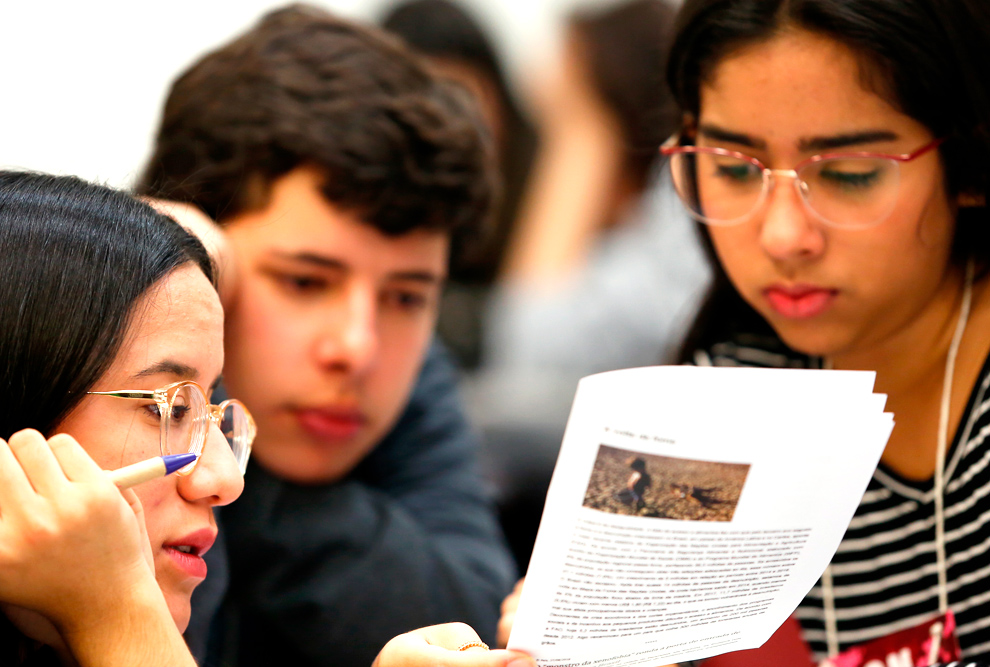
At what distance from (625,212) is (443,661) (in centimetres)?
211

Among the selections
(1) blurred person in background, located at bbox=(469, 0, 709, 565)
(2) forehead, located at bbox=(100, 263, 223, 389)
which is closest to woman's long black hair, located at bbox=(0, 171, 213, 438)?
(2) forehead, located at bbox=(100, 263, 223, 389)

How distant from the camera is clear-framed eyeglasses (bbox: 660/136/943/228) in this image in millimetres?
991

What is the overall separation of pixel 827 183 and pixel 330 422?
766 millimetres

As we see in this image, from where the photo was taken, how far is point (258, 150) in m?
1.39

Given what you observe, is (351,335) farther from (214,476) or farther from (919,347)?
(919,347)

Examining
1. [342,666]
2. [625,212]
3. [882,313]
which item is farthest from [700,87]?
[625,212]

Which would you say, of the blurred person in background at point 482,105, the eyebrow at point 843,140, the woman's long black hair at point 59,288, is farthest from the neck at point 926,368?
the blurred person in background at point 482,105

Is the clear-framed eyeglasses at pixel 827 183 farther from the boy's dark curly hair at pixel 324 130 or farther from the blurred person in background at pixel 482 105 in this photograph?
the blurred person in background at pixel 482 105

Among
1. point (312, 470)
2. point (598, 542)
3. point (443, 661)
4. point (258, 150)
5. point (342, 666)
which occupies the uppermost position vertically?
point (258, 150)

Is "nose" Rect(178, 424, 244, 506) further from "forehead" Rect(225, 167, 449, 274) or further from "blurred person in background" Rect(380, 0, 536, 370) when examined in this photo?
"blurred person in background" Rect(380, 0, 536, 370)

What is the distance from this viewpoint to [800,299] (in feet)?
3.55

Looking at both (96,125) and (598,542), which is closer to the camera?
(598,542)

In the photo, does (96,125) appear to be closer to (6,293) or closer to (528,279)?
(528,279)

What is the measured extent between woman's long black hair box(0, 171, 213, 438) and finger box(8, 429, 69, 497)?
2.4 inches
